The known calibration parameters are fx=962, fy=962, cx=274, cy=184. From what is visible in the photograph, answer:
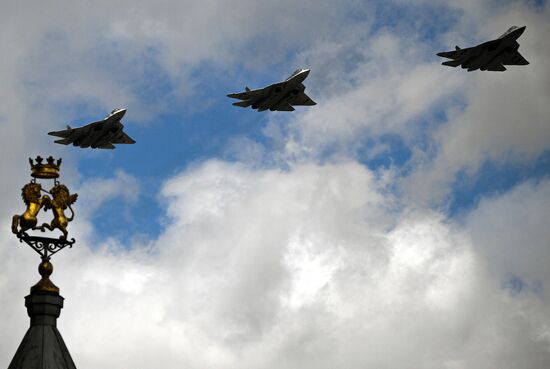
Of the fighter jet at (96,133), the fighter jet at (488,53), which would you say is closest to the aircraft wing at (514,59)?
the fighter jet at (488,53)

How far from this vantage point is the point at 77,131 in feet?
274

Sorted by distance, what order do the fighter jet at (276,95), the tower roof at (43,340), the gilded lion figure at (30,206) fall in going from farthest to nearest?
the fighter jet at (276,95)
the gilded lion figure at (30,206)
the tower roof at (43,340)

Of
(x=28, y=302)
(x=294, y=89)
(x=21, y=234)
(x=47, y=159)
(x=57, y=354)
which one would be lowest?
(x=57, y=354)

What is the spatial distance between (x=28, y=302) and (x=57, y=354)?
1.83 metres

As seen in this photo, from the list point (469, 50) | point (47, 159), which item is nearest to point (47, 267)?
point (47, 159)

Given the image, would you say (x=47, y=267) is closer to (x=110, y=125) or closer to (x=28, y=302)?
(x=28, y=302)

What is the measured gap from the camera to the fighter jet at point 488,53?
83.5m

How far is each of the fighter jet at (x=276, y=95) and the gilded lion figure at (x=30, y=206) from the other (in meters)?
54.8

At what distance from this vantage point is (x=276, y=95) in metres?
83.3

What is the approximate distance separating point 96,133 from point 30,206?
57.5 m

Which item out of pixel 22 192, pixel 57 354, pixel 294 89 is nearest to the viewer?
pixel 57 354

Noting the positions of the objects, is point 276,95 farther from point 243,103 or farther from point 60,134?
point 60,134

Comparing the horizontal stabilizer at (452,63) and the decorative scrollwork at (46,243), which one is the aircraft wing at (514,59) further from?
the decorative scrollwork at (46,243)

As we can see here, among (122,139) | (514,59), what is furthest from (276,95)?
(514,59)
